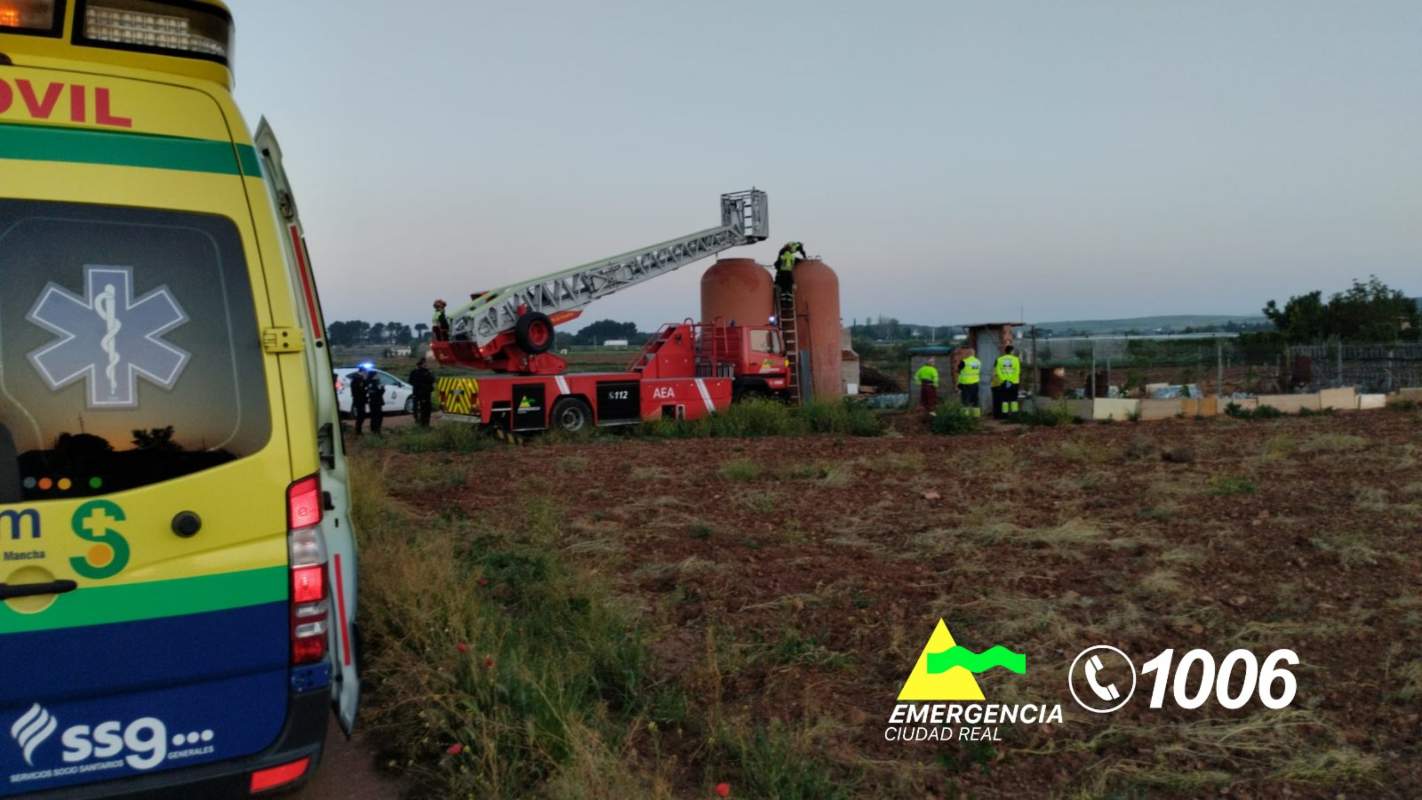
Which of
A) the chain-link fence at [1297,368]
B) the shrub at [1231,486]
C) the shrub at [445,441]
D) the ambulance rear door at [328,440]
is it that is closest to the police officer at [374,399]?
the shrub at [445,441]

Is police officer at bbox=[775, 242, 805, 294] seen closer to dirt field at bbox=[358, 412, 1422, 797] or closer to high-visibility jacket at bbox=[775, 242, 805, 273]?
high-visibility jacket at bbox=[775, 242, 805, 273]

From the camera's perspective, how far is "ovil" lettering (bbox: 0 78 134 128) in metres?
2.82

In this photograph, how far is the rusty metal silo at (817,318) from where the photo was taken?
22016 mm

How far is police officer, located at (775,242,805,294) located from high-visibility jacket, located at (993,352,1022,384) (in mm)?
4835

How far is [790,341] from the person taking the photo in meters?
21.4

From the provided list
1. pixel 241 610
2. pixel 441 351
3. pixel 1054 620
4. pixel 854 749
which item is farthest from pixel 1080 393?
pixel 241 610

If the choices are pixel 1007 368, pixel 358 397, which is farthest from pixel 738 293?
pixel 358 397

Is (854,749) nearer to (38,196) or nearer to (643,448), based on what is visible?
(38,196)

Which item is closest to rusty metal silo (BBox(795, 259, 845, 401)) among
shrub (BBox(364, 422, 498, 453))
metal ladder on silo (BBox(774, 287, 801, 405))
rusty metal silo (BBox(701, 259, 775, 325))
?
metal ladder on silo (BBox(774, 287, 801, 405))

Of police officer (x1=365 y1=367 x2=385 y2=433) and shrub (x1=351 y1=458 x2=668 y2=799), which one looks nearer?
shrub (x1=351 y1=458 x2=668 y2=799)

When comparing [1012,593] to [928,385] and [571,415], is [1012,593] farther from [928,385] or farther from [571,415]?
[928,385]

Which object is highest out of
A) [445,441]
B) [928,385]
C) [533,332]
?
[533,332]

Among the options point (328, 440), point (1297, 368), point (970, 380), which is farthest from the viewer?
point (1297, 368)

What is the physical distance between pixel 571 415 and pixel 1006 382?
8.58 m
